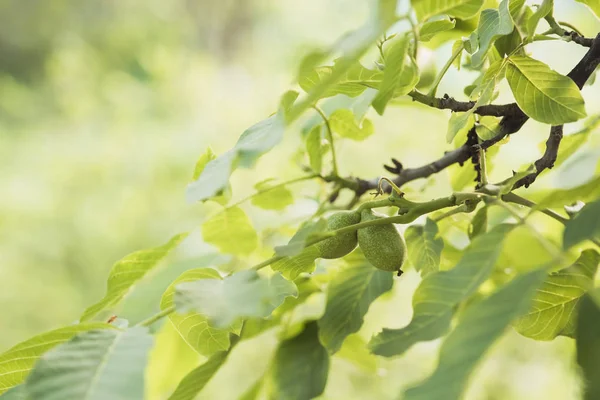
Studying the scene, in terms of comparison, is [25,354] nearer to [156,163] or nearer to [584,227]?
[584,227]

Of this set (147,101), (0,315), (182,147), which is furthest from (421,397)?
(147,101)

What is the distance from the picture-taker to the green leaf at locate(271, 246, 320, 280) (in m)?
0.44

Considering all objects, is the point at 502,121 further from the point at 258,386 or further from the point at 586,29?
the point at 586,29

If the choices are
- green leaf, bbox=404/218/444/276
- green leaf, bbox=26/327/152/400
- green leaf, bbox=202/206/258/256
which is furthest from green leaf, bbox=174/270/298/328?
green leaf, bbox=202/206/258/256

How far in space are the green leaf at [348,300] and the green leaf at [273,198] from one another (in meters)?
0.14

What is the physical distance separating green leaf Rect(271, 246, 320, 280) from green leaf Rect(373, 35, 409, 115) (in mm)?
117

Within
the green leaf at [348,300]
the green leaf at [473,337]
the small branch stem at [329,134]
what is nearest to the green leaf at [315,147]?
the small branch stem at [329,134]

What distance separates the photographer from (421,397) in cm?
26

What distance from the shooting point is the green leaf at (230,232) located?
632mm

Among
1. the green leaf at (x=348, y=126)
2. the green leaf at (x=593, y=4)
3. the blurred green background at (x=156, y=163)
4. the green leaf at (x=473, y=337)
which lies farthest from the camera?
the blurred green background at (x=156, y=163)

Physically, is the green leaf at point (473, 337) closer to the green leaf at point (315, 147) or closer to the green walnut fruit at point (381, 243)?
the green walnut fruit at point (381, 243)

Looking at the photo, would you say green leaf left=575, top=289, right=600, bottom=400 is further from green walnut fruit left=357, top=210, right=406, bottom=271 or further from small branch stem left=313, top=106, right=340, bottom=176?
small branch stem left=313, top=106, right=340, bottom=176

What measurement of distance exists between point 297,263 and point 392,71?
0.51ft

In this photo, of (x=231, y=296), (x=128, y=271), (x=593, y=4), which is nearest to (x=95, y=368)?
(x=231, y=296)
